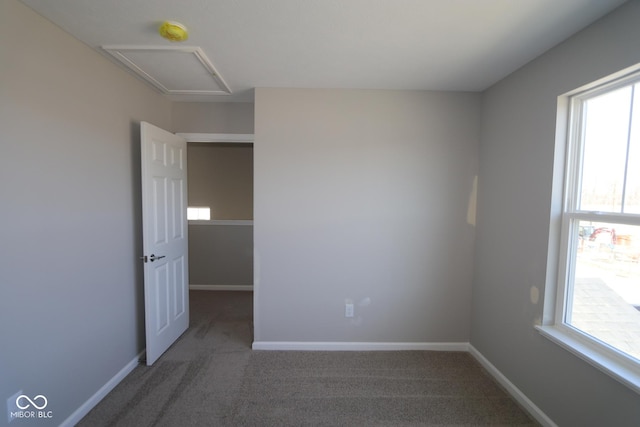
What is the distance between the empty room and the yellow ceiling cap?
12 millimetres

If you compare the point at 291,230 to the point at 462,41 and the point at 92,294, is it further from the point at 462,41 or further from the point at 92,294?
the point at 462,41

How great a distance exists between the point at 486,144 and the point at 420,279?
53.3 inches

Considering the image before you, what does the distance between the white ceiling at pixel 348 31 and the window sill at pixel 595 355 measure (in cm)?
180

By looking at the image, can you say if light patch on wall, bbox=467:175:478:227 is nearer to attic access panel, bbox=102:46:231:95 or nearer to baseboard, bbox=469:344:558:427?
baseboard, bbox=469:344:558:427

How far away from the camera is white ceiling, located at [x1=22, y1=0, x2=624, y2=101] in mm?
1382

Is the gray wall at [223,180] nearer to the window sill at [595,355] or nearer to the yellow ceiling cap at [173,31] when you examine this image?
the yellow ceiling cap at [173,31]

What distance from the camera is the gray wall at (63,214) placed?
134 cm

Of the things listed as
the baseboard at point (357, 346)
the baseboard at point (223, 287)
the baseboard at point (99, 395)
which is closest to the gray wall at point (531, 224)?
the baseboard at point (357, 346)

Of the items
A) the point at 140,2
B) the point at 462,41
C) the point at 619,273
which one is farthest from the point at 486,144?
the point at 140,2

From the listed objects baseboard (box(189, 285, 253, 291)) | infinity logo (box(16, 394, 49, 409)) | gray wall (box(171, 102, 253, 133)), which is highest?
gray wall (box(171, 102, 253, 133))

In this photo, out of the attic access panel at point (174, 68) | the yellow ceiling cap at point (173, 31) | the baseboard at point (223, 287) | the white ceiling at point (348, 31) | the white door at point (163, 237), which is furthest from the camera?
the baseboard at point (223, 287)

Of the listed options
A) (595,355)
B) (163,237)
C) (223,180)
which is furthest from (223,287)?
(595,355)

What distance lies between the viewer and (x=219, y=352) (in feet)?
8.17

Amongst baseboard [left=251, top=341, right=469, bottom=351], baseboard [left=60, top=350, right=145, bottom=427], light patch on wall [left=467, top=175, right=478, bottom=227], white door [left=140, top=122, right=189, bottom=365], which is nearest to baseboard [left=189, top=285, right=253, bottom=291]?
white door [left=140, top=122, right=189, bottom=365]
